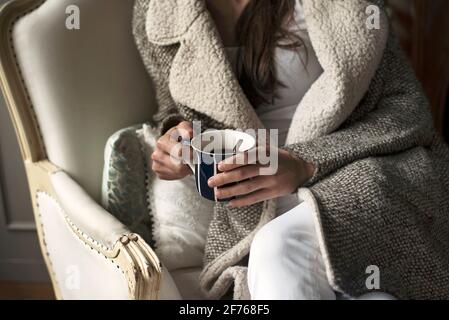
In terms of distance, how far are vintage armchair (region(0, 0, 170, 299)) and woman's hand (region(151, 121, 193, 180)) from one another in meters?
0.10

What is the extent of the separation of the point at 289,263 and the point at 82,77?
19.5 inches

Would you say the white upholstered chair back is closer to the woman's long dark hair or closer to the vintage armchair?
the vintage armchair

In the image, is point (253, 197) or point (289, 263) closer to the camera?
point (289, 263)

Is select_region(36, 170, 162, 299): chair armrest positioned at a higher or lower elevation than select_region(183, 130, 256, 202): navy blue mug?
lower

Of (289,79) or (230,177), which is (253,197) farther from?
(289,79)

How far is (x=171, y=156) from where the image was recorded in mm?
851

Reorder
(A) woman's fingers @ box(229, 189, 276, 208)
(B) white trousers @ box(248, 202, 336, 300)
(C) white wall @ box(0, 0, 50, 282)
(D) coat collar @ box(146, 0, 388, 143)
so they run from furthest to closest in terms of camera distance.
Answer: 1. (C) white wall @ box(0, 0, 50, 282)
2. (D) coat collar @ box(146, 0, 388, 143)
3. (A) woman's fingers @ box(229, 189, 276, 208)
4. (B) white trousers @ box(248, 202, 336, 300)

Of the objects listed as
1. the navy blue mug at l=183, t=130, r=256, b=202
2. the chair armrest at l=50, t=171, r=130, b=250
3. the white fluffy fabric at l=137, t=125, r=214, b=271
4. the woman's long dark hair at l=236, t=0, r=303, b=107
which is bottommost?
the white fluffy fabric at l=137, t=125, r=214, b=271

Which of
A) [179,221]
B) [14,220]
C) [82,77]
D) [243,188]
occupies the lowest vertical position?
[14,220]

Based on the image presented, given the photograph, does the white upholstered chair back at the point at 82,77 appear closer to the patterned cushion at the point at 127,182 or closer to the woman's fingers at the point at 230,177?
the patterned cushion at the point at 127,182

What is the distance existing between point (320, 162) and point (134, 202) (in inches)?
12.8

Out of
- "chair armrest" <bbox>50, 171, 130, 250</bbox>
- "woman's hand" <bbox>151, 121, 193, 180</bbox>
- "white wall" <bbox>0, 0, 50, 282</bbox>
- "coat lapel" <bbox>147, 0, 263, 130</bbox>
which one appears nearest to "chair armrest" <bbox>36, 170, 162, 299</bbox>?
"chair armrest" <bbox>50, 171, 130, 250</bbox>

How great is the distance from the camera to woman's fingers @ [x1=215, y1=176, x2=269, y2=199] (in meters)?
0.74

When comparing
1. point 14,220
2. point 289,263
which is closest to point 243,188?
point 289,263
